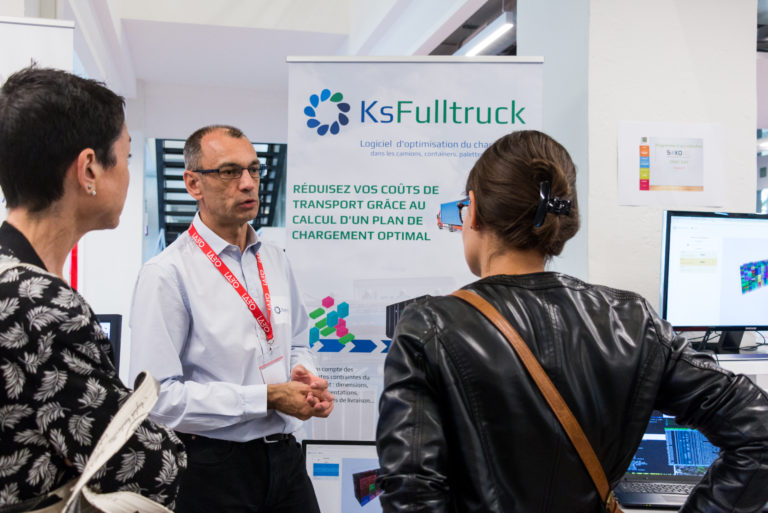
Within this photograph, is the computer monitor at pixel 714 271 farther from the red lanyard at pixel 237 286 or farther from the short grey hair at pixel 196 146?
the short grey hair at pixel 196 146

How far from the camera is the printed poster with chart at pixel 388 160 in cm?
271

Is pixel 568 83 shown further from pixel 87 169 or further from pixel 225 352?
pixel 87 169

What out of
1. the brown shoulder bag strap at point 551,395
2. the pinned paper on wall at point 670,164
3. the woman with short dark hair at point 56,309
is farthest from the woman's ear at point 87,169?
the pinned paper on wall at point 670,164

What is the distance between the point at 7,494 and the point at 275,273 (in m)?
1.33

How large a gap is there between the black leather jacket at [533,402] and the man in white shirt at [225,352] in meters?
0.85

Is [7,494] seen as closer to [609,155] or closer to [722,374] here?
[722,374]

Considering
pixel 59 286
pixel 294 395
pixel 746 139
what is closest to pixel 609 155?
pixel 746 139

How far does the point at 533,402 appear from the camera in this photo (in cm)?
108

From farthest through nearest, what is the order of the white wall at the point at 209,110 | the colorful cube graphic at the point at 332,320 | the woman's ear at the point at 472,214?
the white wall at the point at 209,110 → the colorful cube graphic at the point at 332,320 → the woman's ear at the point at 472,214

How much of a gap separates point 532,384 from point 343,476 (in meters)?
1.64

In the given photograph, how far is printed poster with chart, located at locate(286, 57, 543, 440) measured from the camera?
271cm

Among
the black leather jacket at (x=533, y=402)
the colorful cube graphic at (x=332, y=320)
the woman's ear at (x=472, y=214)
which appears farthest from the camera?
the colorful cube graphic at (x=332, y=320)

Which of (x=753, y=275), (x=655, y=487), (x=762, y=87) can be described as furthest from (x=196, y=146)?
(x=762, y=87)

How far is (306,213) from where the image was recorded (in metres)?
2.72
